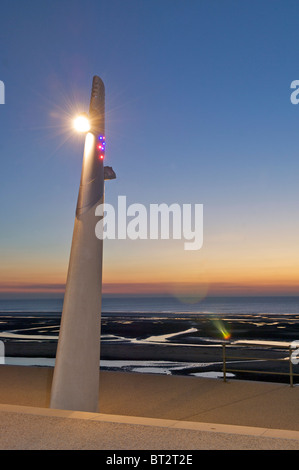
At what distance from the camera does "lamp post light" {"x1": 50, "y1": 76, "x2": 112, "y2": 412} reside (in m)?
7.57

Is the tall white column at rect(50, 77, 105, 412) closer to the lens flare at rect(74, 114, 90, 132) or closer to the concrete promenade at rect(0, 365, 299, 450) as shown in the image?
the lens flare at rect(74, 114, 90, 132)

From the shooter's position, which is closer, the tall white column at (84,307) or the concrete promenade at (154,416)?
the concrete promenade at (154,416)

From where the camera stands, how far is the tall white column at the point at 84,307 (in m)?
7.56

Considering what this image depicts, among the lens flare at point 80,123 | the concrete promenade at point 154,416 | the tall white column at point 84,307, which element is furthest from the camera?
the lens flare at point 80,123

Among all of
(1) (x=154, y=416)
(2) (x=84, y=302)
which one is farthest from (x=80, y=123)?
(1) (x=154, y=416)

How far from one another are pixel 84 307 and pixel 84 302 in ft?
0.26

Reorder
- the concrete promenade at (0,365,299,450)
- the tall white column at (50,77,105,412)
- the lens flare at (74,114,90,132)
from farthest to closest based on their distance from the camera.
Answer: the lens flare at (74,114,90,132), the tall white column at (50,77,105,412), the concrete promenade at (0,365,299,450)

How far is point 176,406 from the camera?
29.2 feet

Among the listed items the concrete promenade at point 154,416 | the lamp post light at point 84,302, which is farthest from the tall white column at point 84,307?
the concrete promenade at point 154,416

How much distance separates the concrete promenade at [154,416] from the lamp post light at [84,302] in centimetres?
64

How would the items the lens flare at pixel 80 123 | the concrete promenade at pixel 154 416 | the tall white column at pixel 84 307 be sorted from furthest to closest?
the lens flare at pixel 80 123 → the tall white column at pixel 84 307 → the concrete promenade at pixel 154 416

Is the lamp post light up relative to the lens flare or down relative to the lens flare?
down

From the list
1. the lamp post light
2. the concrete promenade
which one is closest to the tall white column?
the lamp post light

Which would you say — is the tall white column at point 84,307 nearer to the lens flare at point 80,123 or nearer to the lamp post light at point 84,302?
the lamp post light at point 84,302
